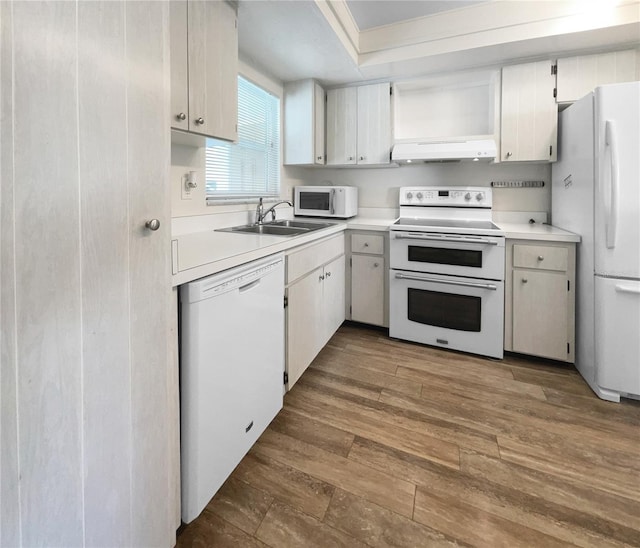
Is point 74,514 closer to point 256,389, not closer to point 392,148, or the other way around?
point 256,389

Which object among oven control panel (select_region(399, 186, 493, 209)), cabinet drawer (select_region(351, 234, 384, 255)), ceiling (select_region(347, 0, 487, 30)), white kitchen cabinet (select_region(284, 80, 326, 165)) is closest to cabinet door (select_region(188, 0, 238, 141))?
ceiling (select_region(347, 0, 487, 30))

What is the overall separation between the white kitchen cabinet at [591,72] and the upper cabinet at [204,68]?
236cm

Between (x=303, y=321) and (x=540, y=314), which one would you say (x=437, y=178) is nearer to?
(x=540, y=314)

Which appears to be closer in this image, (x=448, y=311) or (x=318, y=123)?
(x=448, y=311)

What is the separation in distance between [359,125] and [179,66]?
6.44 ft

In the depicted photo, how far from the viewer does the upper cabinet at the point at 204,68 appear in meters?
1.45

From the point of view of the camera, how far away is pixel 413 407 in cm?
191

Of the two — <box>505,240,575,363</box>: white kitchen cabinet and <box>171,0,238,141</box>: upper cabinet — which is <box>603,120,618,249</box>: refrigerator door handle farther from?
<box>171,0,238,141</box>: upper cabinet

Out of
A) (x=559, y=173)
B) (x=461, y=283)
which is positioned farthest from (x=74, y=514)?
(x=559, y=173)

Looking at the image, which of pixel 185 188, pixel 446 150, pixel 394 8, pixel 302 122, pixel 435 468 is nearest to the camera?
pixel 435 468

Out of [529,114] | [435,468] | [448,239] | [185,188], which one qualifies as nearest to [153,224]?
[185,188]

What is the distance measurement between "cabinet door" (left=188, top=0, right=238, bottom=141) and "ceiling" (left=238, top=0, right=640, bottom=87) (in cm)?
26

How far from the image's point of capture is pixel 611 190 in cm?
182

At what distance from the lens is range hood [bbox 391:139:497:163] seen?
A: 260cm
